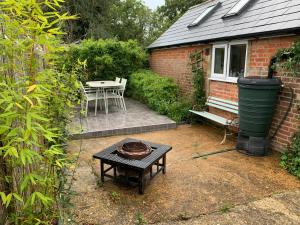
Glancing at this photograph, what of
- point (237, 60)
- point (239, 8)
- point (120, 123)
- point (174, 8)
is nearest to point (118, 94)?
point (120, 123)

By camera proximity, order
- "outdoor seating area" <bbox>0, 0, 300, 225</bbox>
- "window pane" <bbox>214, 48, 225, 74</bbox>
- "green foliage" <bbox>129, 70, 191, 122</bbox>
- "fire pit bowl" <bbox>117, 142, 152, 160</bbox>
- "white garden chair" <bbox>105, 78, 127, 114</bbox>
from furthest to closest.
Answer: "white garden chair" <bbox>105, 78, 127, 114</bbox>, "green foliage" <bbox>129, 70, 191, 122</bbox>, "window pane" <bbox>214, 48, 225, 74</bbox>, "fire pit bowl" <bbox>117, 142, 152, 160</bbox>, "outdoor seating area" <bbox>0, 0, 300, 225</bbox>

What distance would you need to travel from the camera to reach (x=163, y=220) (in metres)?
3.03

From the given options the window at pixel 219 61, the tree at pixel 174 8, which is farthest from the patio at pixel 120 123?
the tree at pixel 174 8

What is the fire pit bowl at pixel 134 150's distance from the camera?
142 inches

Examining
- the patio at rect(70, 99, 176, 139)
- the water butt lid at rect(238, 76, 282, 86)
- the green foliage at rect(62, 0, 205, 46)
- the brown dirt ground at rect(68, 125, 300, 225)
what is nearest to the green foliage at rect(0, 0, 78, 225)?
the brown dirt ground at rect(68, 125, 300, 225)

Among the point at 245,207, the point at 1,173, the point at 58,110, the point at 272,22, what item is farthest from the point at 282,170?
the point at 1,173

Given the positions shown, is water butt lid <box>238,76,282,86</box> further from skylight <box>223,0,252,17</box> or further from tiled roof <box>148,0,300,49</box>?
skylight <box>223,0,252,17</box>

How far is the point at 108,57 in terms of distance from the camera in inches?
409

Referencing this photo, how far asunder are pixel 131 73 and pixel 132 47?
47.3 inches

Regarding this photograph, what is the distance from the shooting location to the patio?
6388mm

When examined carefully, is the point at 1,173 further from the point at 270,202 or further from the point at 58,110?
the point at 270,202

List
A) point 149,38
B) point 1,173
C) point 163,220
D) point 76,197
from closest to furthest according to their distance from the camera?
point 1,173
point 163,220
point 76,197
point 149,38

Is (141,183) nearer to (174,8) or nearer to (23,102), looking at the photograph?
(23,102)

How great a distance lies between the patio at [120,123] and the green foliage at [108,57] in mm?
2612
